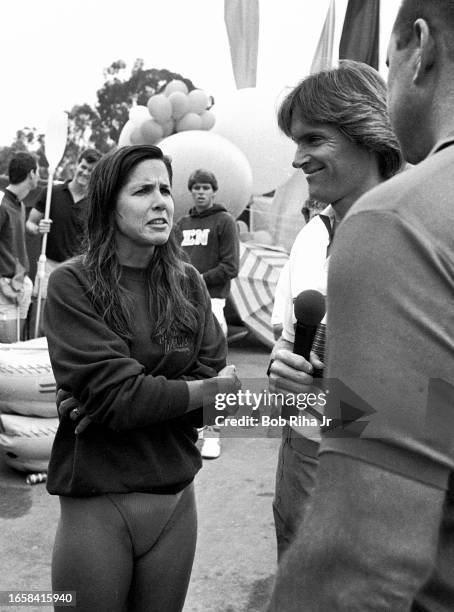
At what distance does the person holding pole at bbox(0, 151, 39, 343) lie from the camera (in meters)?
5.89

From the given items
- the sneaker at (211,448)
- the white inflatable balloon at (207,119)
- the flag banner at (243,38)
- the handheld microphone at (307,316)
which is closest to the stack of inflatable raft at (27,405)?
the sneaker at (211,448)

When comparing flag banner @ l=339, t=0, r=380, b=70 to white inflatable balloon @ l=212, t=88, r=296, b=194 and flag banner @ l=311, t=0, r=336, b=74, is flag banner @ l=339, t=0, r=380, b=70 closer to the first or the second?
white inflatable balloon @ l=212, t=88, r=296, b=194

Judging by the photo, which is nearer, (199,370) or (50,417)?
(199,370)

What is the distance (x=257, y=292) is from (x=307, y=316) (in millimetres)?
7153

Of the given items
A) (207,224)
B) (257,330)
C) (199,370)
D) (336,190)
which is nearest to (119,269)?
(199,370)

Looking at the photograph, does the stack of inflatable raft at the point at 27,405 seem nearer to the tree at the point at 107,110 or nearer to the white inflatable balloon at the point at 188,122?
the white inflatable balloon at the point at 188,122

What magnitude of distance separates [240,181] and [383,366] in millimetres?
8254

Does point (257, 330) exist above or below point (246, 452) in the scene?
below

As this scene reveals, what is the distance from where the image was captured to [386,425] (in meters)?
0.74

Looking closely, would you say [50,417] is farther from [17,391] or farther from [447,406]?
[447,406]

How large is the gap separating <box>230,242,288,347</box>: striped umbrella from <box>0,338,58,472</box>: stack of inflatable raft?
173 inches

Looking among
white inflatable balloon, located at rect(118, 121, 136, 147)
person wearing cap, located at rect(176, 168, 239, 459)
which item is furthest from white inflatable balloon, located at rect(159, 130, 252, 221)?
person wearing cap, located at rect(176, 168, 239, 459)

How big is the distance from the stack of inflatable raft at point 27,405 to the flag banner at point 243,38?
324 inches

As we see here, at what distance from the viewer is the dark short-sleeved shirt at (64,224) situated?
6.34m
